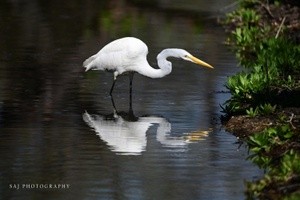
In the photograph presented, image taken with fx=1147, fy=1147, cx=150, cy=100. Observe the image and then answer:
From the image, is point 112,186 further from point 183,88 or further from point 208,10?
point 208,10

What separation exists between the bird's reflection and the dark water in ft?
0.04

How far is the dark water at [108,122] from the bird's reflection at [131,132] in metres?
0.01

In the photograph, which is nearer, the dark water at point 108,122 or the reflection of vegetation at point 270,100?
the reflection of vegetation at point 270,100

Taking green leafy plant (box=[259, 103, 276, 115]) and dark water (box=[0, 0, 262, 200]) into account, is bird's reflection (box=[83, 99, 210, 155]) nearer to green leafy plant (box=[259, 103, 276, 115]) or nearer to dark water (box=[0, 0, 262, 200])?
dark water (box=[0, 0, 262, 200])

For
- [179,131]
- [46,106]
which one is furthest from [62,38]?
[179,131]

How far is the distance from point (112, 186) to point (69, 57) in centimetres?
995

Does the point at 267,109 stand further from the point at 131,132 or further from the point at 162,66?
the point at 162,66

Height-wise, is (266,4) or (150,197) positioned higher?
(266,4)

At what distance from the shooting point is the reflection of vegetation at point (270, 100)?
11055 mm

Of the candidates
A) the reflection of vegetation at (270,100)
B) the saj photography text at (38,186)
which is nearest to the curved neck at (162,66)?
the reflection of vegetation at (270,100)

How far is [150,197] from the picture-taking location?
10992 millimetres

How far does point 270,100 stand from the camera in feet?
50.9

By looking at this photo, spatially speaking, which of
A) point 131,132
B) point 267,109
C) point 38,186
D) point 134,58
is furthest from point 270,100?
point 38,186

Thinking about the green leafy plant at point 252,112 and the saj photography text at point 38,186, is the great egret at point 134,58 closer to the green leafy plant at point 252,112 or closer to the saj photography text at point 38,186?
the green leafy plant at point 252,112
